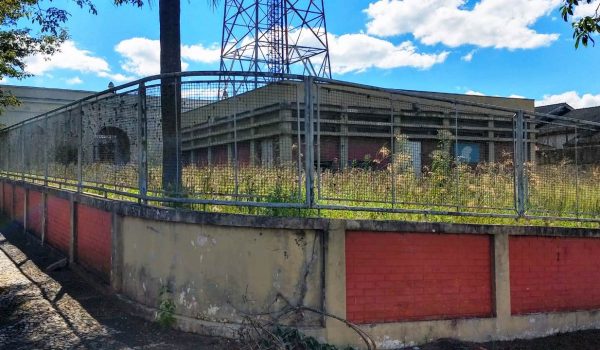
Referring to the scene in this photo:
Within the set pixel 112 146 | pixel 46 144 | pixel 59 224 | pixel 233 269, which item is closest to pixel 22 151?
pixel 46 144

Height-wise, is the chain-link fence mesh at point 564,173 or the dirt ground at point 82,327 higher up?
the chain-link fence mesh at point 564,173

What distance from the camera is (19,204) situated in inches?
511

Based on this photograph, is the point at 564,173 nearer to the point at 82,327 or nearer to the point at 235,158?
the point at 235,158

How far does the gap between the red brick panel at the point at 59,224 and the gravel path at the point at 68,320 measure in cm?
81

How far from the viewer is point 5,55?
39.1 ft

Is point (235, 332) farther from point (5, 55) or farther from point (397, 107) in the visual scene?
point (5, 55)

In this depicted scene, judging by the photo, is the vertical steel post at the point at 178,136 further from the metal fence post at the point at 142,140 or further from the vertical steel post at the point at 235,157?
the vertical steel post at the point at 235,157

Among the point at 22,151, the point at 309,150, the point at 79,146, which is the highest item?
the point at 22,151

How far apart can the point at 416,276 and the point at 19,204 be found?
36.8 ft

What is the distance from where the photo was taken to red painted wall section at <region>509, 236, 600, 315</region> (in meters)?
6.01

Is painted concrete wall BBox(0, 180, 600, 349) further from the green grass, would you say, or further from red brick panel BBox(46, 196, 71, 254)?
red brick panel BBox(46, 196, 71, 254)

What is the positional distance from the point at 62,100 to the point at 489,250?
2997cm

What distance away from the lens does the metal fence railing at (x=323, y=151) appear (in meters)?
5.41

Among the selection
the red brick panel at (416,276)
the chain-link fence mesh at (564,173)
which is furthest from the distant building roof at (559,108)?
the red brick panel at (416,276)
